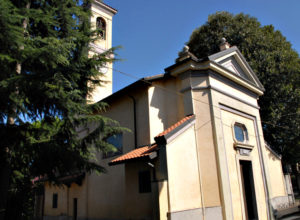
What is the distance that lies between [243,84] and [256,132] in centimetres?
253

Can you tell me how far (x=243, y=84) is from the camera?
40.4 ft

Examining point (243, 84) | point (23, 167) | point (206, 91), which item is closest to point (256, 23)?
point (243, 84)

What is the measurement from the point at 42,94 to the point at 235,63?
961 centimetres

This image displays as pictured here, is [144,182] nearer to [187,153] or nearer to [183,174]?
[183,174]

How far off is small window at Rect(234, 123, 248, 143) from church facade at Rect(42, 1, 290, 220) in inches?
2.0

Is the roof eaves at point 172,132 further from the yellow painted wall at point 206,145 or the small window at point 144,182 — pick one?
the small window at point 144,182

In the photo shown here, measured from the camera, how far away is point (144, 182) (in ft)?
28.1

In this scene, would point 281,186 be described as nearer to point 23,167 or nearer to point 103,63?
point 103,63

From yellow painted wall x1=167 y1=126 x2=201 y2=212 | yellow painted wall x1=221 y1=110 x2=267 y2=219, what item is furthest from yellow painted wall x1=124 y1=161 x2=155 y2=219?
yellow painted wall x1=221 y1=110 x2=267 y2=219

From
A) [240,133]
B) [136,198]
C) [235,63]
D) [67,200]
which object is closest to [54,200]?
[67,200]

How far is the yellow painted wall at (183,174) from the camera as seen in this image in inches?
310

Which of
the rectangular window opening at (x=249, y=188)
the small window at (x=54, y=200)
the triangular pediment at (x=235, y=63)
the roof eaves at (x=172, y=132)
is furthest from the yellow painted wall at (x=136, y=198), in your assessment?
the small window at (x=54, y=200)

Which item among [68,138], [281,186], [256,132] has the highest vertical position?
[256,132]

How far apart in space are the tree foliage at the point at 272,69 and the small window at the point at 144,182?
9002 mm
